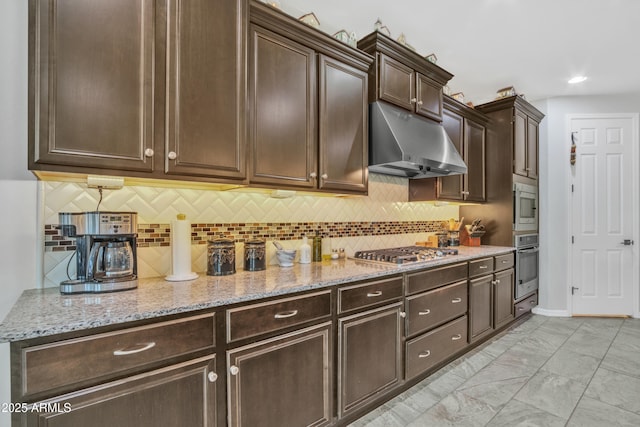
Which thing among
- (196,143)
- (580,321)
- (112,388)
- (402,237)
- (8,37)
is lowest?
(580,321)

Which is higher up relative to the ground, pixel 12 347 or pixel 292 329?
pixel 12 347

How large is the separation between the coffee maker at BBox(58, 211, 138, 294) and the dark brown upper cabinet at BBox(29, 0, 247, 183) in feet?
0.72

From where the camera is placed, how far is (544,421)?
1.94m

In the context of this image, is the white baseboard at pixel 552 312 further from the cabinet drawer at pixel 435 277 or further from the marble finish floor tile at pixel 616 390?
the cabinet drawer at pixel 435 277

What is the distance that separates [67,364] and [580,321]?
5000 mm

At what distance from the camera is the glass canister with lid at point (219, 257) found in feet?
5.92

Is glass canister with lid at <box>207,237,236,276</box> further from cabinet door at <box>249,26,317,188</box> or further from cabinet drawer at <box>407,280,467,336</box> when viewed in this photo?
cabinet drawer at <box>407,280,467,336</box>

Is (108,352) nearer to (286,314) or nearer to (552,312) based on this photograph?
(286,314)

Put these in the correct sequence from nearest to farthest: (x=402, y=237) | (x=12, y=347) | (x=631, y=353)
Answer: (x=12, y=347)
(x=631, y=353)
(x=402, y=237)

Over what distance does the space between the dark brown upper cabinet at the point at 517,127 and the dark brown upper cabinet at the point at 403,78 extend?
1.27 m

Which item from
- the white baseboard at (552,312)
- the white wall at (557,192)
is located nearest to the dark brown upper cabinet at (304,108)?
the white wall at (557,192)

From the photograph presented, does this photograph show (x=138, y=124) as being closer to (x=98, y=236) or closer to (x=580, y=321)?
(x=98, y=236)

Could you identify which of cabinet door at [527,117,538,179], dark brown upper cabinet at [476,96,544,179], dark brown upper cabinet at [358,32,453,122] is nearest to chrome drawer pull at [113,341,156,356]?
dark brown upper cabinet at [358,32,453,122]

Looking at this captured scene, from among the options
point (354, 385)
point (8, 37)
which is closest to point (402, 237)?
point (354, 385)
